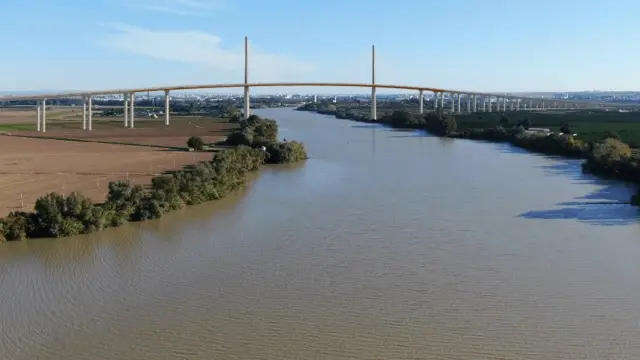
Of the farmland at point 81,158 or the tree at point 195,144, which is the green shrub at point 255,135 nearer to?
the tree at point 195,144

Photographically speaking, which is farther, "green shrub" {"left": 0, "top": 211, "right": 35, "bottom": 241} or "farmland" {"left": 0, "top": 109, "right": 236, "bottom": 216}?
"farmland" {"left": 0, "top": 109, "right": 236, "bottom": 216}

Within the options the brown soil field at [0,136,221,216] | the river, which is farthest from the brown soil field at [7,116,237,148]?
the river

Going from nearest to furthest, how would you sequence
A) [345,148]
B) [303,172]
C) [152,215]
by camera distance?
[152,215] < [303,172] < [345,148]

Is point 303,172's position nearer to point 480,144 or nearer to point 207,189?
point 207,189

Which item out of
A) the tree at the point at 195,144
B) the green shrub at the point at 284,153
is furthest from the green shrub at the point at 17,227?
the tree at the point at 195,144

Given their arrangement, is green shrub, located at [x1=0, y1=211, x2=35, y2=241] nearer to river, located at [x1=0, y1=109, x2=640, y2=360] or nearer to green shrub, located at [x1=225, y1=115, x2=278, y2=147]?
river, located at [x1=0, y1=109, x2=640, y2=360]

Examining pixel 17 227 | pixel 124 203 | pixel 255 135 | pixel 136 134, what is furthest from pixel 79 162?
pixel 136 134

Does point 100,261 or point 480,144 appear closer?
point 100,261

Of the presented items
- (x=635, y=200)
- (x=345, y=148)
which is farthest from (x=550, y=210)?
(x=345, y=148)
